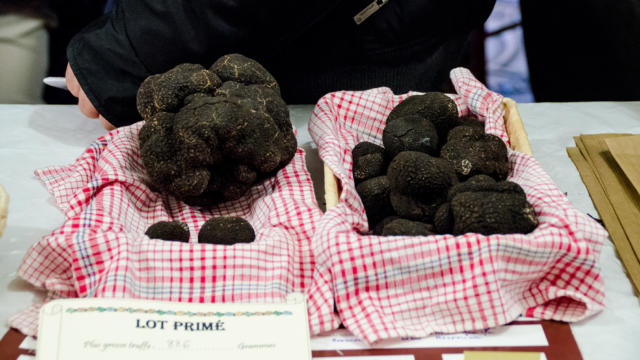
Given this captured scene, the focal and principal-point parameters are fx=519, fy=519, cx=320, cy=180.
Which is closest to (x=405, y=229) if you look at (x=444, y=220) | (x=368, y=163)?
(x=444, y=220)

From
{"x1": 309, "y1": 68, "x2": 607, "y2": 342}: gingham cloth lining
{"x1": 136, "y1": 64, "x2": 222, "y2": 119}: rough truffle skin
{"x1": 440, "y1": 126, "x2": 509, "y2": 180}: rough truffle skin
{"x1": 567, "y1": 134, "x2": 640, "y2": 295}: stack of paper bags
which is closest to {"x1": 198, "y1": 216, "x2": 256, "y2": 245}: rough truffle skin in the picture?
{"x1": 309, "y1": 68, "x2": 607, "y2": 342}: gingham cloth lining

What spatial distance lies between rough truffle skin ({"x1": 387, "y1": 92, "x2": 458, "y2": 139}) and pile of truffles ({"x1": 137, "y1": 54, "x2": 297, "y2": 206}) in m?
0.25

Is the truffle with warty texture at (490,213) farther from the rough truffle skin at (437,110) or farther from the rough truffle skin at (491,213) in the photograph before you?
the rough truffle skin at (437,110)

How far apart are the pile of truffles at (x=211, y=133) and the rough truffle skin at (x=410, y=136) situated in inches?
7.3

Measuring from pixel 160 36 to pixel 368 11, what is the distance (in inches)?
17.4

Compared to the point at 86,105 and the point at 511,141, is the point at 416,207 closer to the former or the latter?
the point at 511,141

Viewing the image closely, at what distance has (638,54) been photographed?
4.80 ft

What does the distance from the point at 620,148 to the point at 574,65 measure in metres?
0.68

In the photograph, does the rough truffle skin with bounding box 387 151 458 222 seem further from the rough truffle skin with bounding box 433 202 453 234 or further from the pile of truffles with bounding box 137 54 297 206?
the pile of truffles with bounding box 137 54 297 206

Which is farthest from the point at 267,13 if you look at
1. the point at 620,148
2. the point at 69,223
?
the point at 620,148

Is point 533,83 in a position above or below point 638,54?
below

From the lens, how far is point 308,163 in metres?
1.17

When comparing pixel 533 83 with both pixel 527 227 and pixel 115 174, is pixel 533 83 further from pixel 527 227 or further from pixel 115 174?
pixel 115 174

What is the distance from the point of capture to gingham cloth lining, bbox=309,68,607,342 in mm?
718
